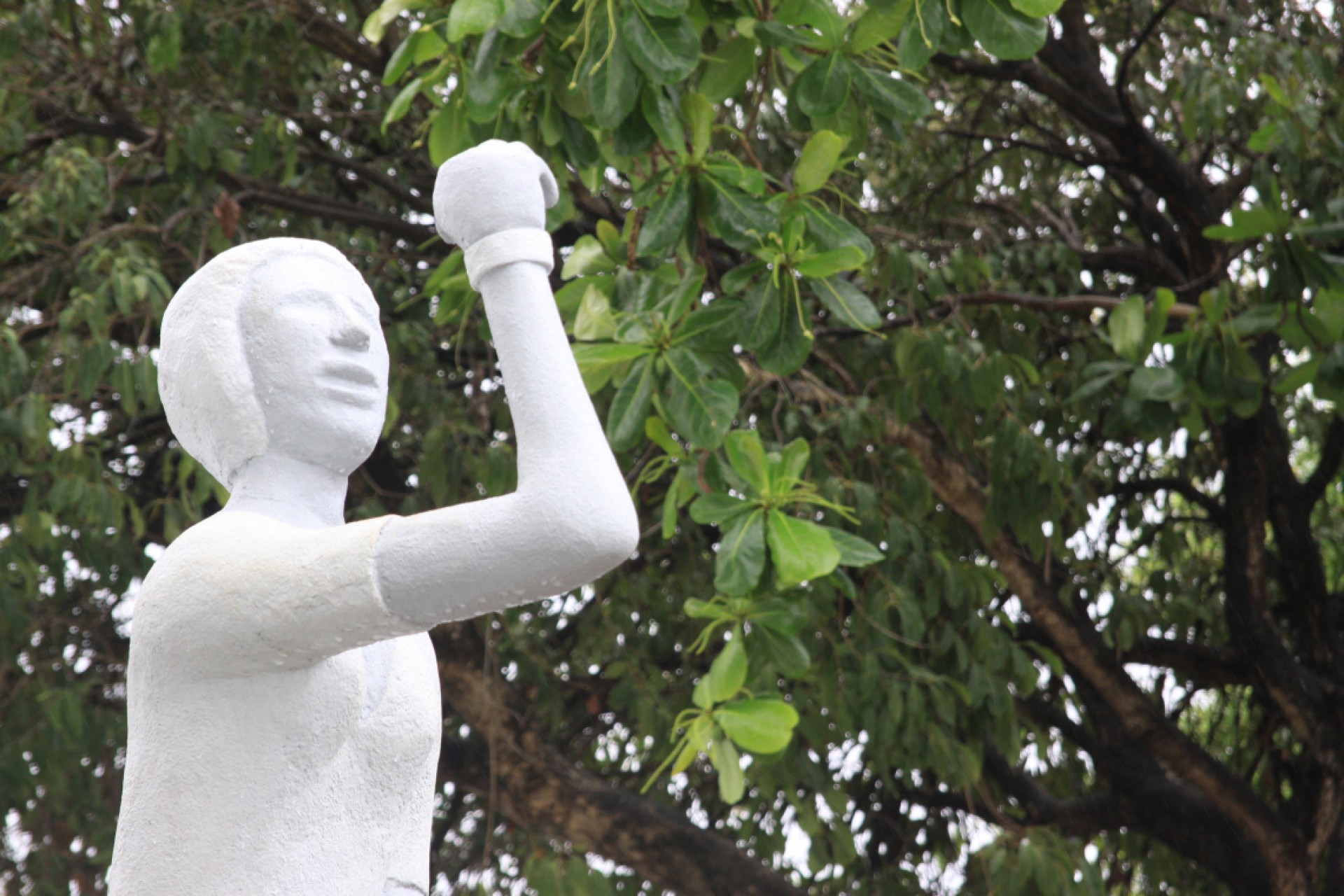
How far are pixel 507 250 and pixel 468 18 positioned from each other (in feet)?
4.09

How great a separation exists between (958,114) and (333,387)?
5336 millimetres

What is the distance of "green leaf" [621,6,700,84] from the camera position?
106 inches

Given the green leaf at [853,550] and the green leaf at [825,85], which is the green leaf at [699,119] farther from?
the green leaf at [853,550]

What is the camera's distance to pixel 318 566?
1.59 m

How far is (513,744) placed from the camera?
5.57 meters

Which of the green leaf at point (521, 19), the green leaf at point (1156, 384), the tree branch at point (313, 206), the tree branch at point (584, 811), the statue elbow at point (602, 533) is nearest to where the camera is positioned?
the statue elbow at point (602, 533)

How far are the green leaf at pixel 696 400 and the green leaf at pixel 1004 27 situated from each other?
0.82 metres

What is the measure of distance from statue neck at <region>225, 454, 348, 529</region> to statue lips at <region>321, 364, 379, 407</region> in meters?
0.09

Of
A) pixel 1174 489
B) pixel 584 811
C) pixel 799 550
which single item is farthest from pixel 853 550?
pixel 1174 489

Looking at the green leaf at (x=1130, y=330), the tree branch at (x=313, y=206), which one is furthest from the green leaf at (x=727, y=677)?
the tree branch at (x=313, y=206)

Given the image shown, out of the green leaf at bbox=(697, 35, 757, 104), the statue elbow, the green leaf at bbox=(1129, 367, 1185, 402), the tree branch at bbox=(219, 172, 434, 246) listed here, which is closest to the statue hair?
the statue elbow

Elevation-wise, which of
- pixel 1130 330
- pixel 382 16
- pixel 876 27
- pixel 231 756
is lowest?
pixel 231 756

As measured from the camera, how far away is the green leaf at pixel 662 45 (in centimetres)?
269

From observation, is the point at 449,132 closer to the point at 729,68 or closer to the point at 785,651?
the point at 729,68
